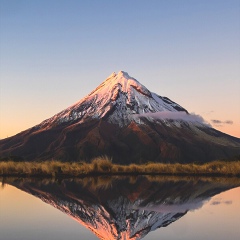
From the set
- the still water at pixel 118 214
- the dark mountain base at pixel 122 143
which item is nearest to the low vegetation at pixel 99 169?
the still water at pixel 118 214

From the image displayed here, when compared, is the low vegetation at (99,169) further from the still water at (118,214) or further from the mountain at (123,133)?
the mountain at (123,133)

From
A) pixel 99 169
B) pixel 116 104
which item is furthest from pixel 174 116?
pixel 99 169

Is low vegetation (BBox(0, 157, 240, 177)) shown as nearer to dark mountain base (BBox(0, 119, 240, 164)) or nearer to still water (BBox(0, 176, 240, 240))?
still water (BBox(0, 176, 240, 240))

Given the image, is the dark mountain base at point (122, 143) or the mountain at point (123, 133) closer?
the dark mountain base at point (122, 143)

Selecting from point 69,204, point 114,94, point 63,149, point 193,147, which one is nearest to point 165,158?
point 193,147

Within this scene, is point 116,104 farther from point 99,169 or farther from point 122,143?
point 99,169

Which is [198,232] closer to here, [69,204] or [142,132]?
[69,204]

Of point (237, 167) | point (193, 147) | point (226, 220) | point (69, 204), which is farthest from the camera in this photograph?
point (193, 147)
